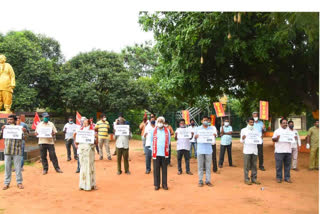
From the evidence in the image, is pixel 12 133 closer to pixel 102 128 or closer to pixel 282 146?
pixel 102 128

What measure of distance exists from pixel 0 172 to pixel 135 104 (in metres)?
13.1

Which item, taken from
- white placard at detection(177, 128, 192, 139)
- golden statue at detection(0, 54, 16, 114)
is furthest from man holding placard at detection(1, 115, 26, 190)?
golden statue at detection(0, 54, 16, 114)

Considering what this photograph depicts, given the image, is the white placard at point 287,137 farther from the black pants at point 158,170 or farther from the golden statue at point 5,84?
the golden statue at point 5,84

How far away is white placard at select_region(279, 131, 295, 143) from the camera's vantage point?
8.19 m

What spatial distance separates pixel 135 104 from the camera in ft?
72.7

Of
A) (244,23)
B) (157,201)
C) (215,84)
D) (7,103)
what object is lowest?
(157,201)

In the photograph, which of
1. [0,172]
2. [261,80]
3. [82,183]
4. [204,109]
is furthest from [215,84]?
[204,109]

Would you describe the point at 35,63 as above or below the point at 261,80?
above

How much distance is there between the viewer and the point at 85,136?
7.42m

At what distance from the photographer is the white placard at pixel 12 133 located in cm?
757

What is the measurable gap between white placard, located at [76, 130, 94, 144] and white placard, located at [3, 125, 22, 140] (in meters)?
1.54

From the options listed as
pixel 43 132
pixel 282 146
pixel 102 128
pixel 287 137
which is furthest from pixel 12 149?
pixel 287 137

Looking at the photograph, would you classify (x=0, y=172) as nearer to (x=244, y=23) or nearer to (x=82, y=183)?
(x=82, y=183)

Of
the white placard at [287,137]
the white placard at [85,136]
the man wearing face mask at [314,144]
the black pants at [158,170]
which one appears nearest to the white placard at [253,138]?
the white placard at [287,137]
